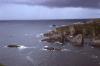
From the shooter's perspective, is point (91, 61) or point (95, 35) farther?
point (95, 35)

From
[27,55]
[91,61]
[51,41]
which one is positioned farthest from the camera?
[51,41]

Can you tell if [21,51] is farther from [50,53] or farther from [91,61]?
→ [91,61]

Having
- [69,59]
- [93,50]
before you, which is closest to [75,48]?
[93,50]

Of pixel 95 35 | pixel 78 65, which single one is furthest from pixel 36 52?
pixel 95 35

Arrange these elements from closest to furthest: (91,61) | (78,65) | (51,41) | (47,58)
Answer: (78,65) → (91,61) → (47,58) → (51,41)

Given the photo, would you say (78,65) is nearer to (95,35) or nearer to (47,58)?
(47,58)

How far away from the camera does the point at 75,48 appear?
10612 centimetres

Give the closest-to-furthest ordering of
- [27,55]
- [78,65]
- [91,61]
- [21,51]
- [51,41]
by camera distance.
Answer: [78,65], [91,61], [27,55], [21,51], [51,41]

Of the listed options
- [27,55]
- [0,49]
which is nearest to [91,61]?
[27,55]

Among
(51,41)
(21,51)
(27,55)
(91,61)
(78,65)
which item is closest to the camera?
(78,65)

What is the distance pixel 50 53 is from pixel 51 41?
2973 centimetres

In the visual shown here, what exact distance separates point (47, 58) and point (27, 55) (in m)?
9.55

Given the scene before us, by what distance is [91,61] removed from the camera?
268ft

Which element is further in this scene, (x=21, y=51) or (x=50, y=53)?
(x=21, y=51)
